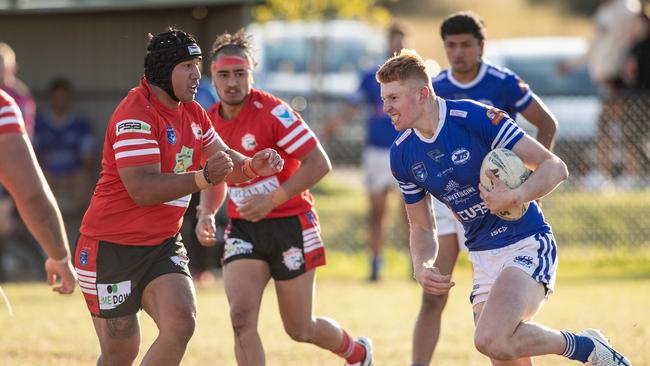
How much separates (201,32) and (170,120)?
30.0 ft

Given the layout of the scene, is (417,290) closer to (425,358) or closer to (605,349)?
(425,358)

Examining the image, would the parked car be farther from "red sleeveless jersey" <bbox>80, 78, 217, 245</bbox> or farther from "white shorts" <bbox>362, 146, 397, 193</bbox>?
"red sleeveless jersey" <bbox>80, 78, 217, 245</bbox>

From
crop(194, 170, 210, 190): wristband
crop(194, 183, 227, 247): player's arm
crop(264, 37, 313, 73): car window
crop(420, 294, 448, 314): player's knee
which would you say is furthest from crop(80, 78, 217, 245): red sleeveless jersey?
crop(264, 37, 313, 73): car window

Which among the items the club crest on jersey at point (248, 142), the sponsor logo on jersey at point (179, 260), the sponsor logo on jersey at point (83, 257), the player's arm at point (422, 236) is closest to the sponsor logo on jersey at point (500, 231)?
the player's arm at point (422, 236)

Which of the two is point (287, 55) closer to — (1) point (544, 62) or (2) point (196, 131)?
(1) point (544, 62)

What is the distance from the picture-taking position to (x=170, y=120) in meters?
6.18

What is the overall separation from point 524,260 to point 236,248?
200cm

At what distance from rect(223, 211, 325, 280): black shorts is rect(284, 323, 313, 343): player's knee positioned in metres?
0.31

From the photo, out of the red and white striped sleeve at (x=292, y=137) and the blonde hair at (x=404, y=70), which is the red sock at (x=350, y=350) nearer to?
the red and white striped sleeve at (x=292, y=137)

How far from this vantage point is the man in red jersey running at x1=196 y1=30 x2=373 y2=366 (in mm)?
7156

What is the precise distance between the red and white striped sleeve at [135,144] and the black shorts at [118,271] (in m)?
0.49

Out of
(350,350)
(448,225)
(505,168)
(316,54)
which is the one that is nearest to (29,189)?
(505,168)

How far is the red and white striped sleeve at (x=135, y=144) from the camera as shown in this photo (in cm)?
594

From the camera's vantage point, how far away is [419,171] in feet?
20.4
